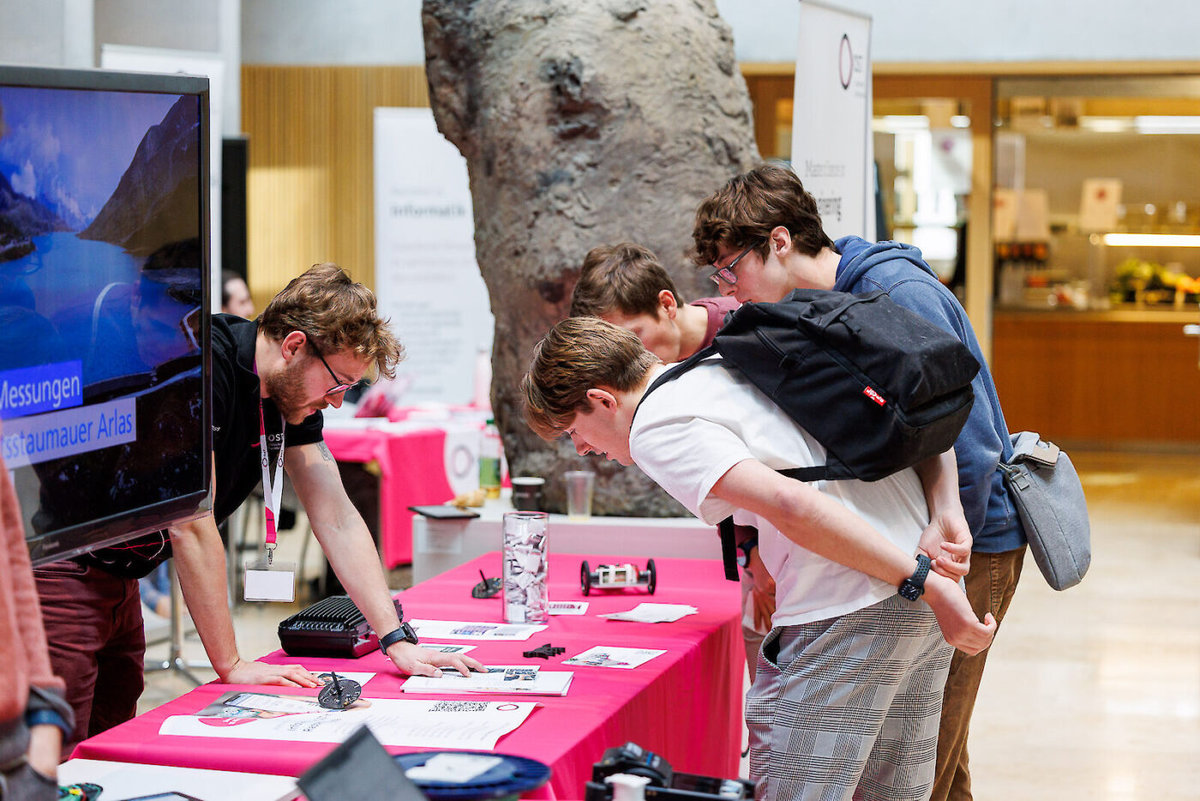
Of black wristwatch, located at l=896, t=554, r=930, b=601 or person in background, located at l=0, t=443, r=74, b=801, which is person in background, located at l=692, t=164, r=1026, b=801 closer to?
black wristwatch, located at l=896, t=554, r=930, b=601

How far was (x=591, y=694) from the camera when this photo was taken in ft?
6.67

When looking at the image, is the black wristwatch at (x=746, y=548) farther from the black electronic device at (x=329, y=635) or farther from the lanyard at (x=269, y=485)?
the lanyard at (x=269, y=485)

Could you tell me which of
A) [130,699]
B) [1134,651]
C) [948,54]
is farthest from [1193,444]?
[130,699]

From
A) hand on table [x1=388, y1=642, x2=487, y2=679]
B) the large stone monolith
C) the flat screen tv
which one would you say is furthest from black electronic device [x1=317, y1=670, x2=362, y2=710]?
the large stone monolith

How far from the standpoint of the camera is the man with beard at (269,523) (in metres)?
2.12

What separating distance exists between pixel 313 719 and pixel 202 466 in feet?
1.36

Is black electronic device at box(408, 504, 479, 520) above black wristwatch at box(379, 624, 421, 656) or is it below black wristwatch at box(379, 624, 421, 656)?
below

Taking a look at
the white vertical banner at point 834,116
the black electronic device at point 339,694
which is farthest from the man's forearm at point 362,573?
the white vertical banner at point 834,116

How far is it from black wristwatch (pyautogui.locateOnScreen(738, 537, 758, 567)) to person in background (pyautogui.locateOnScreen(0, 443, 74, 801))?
1682mm

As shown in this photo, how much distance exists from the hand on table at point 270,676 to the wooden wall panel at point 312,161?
707cm

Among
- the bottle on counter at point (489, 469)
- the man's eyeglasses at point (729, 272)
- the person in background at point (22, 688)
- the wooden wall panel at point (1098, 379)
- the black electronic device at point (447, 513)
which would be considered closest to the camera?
the person in background at point (22, 688)

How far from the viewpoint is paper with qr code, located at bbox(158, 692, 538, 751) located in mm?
1782

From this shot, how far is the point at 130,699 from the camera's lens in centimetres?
234

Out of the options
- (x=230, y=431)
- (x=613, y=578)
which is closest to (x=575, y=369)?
(x=230, y=431)
